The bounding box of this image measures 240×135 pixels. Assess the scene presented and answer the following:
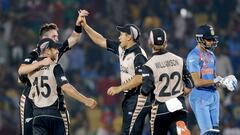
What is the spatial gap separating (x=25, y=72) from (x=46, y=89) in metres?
0.58

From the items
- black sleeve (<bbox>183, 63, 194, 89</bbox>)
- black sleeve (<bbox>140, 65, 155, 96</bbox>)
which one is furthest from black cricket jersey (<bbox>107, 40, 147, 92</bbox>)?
black sleeve (<bbox>183, 63, 194, 89</bbox>)

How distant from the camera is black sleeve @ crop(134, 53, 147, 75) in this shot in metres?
16.5

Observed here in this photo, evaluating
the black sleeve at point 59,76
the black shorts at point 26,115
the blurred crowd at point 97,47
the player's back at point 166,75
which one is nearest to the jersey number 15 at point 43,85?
the black sleeve at point 59,76

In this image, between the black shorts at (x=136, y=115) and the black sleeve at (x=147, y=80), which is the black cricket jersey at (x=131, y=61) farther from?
the black sleeve at (x=147, y=80)

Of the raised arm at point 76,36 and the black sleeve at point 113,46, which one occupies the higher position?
the raised arm at point 76,36

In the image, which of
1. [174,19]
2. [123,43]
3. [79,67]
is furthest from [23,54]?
[123,43]

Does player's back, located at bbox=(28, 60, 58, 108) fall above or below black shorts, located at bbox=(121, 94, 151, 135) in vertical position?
above

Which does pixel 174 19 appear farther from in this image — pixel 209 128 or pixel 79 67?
pixel 209 128

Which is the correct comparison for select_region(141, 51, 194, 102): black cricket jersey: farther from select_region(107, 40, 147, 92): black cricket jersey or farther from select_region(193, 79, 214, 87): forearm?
select_region(193, 79, 214, 87): forearm

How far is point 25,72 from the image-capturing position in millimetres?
16328

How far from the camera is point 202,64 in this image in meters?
17.0

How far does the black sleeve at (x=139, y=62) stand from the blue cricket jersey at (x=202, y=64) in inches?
32.5

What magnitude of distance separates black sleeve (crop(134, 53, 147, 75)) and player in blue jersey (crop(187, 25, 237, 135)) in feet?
2.71

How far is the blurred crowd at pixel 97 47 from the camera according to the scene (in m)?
24.8
